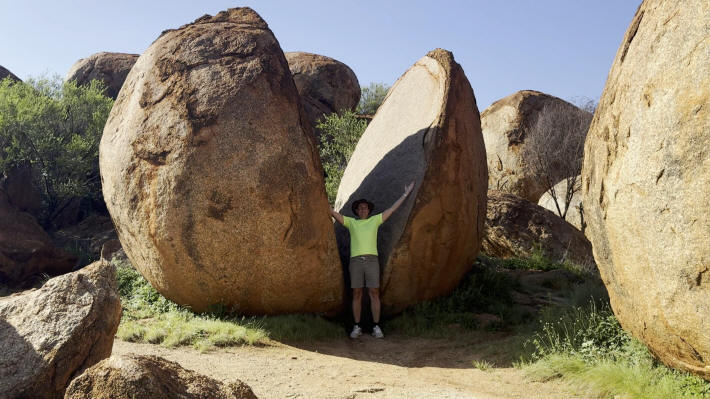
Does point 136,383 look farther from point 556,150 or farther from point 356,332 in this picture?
point 556,150

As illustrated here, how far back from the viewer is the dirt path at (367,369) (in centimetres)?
468

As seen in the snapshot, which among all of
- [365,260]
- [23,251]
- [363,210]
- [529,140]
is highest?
[529,140]

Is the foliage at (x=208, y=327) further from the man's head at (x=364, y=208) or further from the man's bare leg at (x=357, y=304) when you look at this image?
the man's head at (x=364, y=208)

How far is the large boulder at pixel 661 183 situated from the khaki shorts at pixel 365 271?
2792 millimetres

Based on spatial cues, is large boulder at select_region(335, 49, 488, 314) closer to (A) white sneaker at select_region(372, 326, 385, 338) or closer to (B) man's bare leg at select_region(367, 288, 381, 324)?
(B) man's bare leg at select_region(367, 288, 381, 324)

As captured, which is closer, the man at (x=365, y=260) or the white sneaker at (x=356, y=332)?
the white sneaker at (x=356, y=332)

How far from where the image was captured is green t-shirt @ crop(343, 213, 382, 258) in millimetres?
7051

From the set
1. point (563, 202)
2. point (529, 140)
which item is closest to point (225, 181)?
point (563, 202)

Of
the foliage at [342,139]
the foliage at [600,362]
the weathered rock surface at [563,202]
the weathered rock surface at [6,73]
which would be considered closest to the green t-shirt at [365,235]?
the foliage at [600,362]

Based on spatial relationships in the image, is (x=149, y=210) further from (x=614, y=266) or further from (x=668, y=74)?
(x=668, y=74)

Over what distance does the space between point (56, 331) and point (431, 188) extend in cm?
463

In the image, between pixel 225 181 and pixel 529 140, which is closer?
pixel 225 181

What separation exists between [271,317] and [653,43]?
4553 millimetres

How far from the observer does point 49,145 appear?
15250mm
